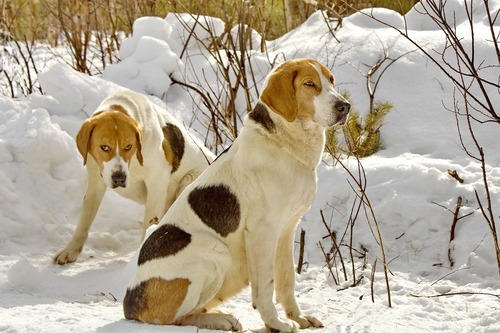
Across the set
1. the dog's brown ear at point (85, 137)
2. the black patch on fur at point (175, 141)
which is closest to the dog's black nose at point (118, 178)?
the dog's brown ear at point (85, 137)

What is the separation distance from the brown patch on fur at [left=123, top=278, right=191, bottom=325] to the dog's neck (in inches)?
34.5

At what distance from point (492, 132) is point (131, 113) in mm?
3292

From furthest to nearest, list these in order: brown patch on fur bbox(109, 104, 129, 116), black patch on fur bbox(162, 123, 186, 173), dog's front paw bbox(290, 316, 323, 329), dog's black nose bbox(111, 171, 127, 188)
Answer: black patch on fur bbox(162, 123, 186, 173)
brown patch on fur bbox(109, 104, 129, 116)
dog's black nose bbox(111, 171, 127, 188)
dog's front paw bbox(290, 316, 323, 329)

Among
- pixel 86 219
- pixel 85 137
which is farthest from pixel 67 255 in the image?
pixel 85 137

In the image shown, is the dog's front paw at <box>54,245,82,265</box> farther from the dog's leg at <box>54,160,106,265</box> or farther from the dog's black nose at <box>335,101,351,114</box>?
the dog's black nose at <box>335,101,351,114</box>

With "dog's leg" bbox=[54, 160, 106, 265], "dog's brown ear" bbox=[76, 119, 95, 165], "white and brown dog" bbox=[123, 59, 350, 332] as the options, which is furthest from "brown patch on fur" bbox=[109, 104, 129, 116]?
"white and brown dog" bbox=[123, 59, 350, 332]

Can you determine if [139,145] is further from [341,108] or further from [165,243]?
[341,108]

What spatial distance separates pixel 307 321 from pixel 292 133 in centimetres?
107

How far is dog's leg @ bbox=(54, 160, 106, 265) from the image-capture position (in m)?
6.36

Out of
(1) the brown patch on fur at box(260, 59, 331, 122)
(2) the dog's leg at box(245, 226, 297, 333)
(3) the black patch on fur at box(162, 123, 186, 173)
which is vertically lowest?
(2) the dog's leg at box(245, 226, 297, 333)

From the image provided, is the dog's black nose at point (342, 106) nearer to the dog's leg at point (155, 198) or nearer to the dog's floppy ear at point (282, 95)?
the dog's floppy ear at point (282, 95)

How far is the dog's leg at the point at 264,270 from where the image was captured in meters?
4.30

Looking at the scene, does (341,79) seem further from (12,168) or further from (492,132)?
(12,168)

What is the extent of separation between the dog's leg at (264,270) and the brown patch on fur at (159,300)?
0.36 metres
